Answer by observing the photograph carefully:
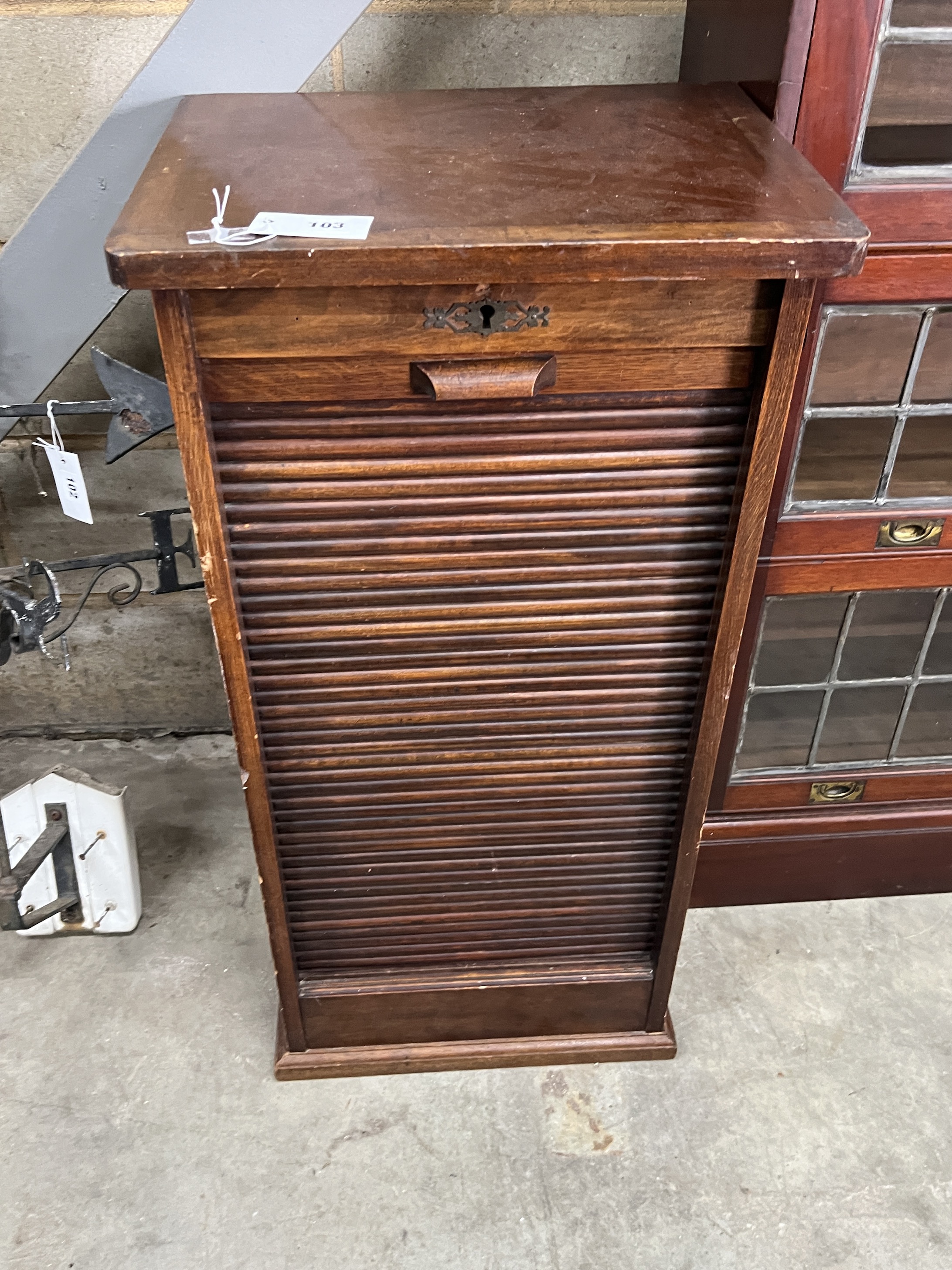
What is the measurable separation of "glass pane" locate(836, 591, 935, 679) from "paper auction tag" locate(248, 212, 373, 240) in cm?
106

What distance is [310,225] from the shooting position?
924 mm

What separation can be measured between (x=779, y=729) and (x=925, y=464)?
0.51 m

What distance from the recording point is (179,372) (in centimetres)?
100

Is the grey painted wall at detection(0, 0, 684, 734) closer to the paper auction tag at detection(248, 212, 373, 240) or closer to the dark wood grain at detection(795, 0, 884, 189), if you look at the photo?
the dark wood grain at detection(795, 0, 884, 189)

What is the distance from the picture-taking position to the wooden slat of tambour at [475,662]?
3.66ft

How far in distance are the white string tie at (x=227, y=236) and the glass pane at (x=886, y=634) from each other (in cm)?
113

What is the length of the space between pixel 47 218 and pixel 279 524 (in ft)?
2.01

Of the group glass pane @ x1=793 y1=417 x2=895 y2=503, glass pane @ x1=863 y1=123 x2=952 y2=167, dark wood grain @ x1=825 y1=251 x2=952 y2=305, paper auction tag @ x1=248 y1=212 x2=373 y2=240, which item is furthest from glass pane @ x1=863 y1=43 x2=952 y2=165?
paper auction tag @ x1=248 y1=212 x2=373 y2=240

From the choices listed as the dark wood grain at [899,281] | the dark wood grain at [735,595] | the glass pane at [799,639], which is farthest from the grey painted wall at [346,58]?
the glass pane at [799,639]

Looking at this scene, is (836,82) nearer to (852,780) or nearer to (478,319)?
(478,319)

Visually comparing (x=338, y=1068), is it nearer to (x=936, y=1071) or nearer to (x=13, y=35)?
(x=936, y=1071)

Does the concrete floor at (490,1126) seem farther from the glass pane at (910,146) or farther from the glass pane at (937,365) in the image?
the glass pane at (910,146)

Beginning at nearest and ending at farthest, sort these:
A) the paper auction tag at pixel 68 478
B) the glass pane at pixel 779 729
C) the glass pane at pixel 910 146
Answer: the glass pane at pixel 910 146 < the paper auction tag at pixel 68 478 < the glass pane at pixel 779 729

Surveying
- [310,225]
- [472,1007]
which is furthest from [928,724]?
[310,225]
